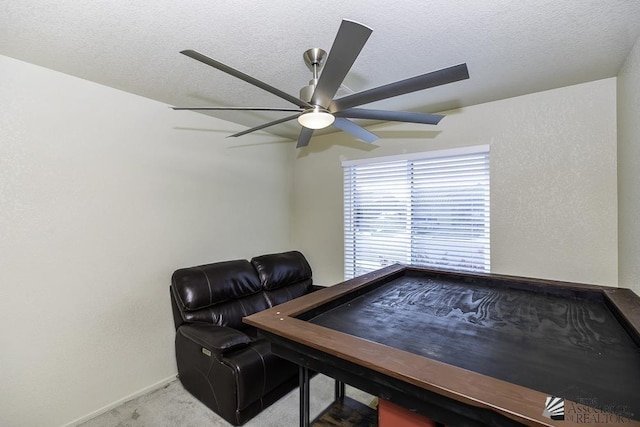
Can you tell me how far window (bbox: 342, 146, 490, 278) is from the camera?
2.79 meters

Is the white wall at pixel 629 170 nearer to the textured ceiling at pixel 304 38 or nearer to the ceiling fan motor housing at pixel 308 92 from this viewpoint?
the textured ceiling at pixel 304 38

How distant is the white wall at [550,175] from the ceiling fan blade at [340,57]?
1909 mm

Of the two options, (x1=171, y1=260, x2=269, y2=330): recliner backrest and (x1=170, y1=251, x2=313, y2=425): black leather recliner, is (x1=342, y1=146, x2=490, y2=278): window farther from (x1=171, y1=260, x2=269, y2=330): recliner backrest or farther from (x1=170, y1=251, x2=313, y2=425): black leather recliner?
(x1=171, y1=260, x2=269, y2=330): recliner backrest

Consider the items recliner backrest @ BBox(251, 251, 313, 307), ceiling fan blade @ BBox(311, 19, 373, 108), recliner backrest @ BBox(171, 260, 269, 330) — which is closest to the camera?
ceiling fan blade @ BBox(311, 19, 373, 108)

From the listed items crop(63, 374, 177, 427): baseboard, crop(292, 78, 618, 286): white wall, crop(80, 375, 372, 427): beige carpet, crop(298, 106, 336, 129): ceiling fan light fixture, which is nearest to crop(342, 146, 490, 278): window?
crop(292, 78, 618, 286): white wall

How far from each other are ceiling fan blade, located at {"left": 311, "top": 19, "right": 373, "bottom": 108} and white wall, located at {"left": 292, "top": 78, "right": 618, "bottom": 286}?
1.91 metres

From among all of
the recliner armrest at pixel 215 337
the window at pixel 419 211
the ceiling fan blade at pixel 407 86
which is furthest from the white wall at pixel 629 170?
the recliner armrest at pixel 215 337

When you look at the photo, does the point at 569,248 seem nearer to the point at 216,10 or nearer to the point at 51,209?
the point at 216,10

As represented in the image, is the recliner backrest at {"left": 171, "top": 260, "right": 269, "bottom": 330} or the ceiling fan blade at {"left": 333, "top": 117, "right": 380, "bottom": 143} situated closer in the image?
the ceiling fan blade at {"left": 333, "top": 117, "right": 380, "bottom": 143}

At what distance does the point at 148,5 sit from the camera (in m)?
1.37

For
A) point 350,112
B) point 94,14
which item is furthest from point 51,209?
point 350,112

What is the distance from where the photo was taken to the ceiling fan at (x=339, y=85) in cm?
112

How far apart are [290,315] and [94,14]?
1.83 meters

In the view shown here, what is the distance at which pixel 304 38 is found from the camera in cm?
164
